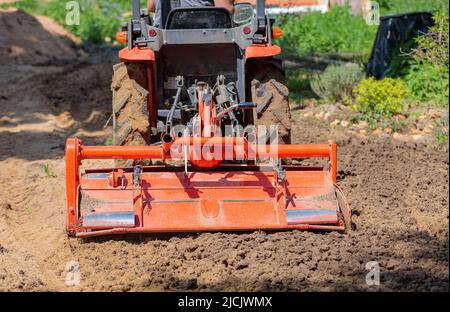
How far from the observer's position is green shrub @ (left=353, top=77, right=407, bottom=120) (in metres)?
11.2

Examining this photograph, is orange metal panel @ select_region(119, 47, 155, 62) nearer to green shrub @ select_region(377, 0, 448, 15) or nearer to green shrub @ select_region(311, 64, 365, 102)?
green shrub @ select_region(311, 64, 365, 102)

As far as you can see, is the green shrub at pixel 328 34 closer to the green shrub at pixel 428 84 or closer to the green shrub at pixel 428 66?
the green shrub at pixel 428 66

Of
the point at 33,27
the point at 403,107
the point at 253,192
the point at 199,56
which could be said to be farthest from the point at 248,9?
the point at 33,27

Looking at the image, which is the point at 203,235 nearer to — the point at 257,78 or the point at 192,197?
the point at 192,197

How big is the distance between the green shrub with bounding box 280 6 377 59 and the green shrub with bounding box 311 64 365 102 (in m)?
4.42

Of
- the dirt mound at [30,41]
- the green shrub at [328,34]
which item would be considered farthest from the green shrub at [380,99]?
the dirt mound at [30,41]

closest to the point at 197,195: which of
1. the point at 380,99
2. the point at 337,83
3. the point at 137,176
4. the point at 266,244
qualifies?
the point at 137,176

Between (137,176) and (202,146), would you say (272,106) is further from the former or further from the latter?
(137,176)

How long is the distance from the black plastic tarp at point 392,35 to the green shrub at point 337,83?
0.65 meters

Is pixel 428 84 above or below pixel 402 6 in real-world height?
above

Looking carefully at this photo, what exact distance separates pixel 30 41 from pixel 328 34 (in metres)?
7.23

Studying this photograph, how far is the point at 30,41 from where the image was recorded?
817 inches

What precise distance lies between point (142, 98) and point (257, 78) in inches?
40.2

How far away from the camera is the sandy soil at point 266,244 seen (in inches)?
223
